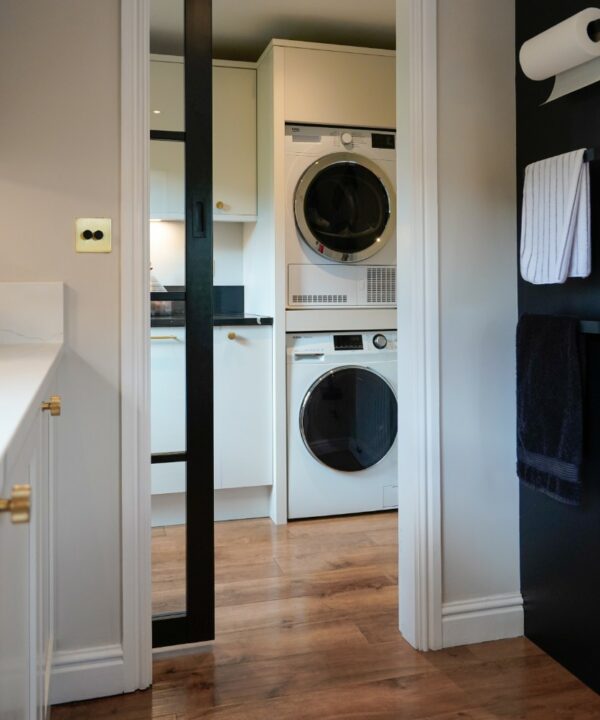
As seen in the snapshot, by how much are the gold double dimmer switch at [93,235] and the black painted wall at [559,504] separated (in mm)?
1225

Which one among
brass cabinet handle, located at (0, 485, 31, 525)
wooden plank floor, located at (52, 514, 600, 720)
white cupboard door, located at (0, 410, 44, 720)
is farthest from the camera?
wooden plank floor, located at (52, 514, 600, 720)

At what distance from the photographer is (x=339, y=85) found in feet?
10.9

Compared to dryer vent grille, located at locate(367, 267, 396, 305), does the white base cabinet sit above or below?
below

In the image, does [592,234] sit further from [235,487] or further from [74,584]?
[235,487]

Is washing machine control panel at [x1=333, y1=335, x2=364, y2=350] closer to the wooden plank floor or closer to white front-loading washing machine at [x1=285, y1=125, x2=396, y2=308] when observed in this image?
white front-loading washing machine at [x1=285, y1=125, x2=396, y2=308]

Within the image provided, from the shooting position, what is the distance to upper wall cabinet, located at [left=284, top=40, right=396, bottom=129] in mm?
3260

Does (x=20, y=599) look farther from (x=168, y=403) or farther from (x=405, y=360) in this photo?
(x=405, y=360)

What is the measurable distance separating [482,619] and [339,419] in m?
1.37

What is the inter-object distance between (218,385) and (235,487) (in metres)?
0.50

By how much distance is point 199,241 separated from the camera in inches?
79.1

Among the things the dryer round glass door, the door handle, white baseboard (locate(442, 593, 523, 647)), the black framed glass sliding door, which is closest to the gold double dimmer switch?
the black framed glass sliding door

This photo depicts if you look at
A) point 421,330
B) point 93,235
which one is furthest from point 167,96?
point 421,330

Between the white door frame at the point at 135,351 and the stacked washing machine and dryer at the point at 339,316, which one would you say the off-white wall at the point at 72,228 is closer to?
the white door frame at the point at 135,351

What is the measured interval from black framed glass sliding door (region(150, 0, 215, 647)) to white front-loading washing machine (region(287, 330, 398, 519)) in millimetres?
1331
